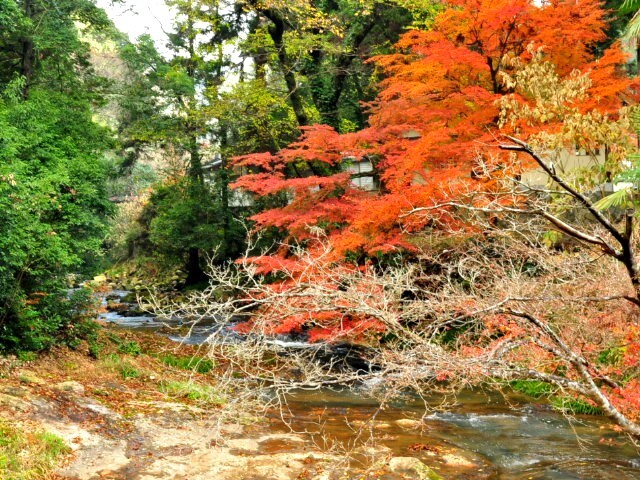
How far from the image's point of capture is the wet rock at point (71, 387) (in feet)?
32.2

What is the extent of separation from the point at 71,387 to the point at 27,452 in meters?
2.96

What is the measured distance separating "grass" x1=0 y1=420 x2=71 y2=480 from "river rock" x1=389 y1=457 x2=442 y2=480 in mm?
4506

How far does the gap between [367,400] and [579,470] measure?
5.04m

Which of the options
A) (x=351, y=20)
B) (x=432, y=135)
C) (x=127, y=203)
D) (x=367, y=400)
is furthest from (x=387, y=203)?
(x=127, y=203)

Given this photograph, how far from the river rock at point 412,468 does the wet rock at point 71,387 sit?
5526 mm

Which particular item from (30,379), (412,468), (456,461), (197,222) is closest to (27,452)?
(30,379)

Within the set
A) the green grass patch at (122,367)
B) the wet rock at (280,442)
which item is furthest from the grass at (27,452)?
the green grass patch at (122,367)

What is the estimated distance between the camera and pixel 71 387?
32.8ft

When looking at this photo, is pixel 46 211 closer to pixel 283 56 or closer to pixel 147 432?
pixel 147 432

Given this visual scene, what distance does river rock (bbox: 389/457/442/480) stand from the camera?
780 centimetres

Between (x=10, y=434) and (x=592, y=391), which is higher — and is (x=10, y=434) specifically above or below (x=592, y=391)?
below

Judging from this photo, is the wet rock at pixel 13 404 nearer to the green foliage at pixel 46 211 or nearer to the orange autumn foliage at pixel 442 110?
the green foliage at pixel 46 211

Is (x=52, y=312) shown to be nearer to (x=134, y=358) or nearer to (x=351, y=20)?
(x=134, y=358)

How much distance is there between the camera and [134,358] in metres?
13.8
